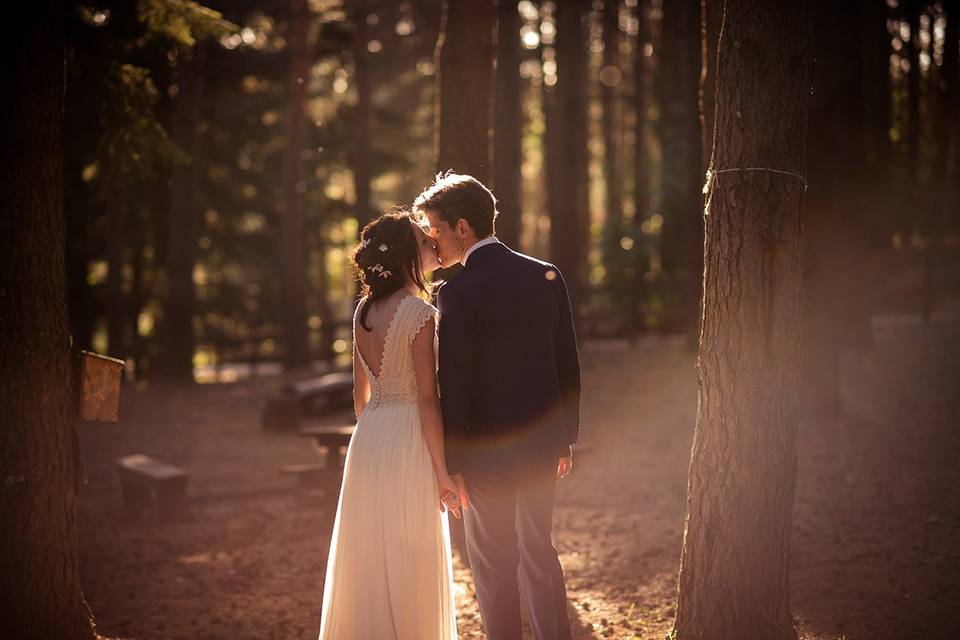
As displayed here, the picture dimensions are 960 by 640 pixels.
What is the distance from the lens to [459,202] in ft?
15.4

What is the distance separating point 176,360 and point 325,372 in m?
3.16

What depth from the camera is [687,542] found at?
204 inches

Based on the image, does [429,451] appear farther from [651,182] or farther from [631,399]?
[651,182]

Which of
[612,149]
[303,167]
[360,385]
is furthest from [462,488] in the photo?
[612,149]

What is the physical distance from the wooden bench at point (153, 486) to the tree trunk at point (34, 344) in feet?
15.5

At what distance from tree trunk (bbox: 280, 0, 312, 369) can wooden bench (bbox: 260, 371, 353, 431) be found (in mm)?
5098

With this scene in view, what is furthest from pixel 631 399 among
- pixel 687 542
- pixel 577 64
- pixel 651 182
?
pixel 651 182

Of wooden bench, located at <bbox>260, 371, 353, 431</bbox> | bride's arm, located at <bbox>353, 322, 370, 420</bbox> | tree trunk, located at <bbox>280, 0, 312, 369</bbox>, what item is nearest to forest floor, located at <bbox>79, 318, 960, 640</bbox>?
wooden bench, located at <bbox>260, 371, 353, 431</bbox>

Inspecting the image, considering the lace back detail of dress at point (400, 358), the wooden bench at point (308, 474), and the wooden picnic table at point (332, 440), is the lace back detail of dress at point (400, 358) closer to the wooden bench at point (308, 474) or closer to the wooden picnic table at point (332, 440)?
the wooden picnic table at point (332, 440)

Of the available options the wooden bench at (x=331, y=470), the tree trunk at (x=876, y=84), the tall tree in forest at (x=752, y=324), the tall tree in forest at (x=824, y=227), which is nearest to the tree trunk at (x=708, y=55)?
the tall tree in forest at (x=824, y=227)

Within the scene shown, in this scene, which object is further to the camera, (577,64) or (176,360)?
(577,64)

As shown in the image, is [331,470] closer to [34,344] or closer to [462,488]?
[34,344]

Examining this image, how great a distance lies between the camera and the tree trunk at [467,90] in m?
8.19

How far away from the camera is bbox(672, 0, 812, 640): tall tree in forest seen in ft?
15.7
